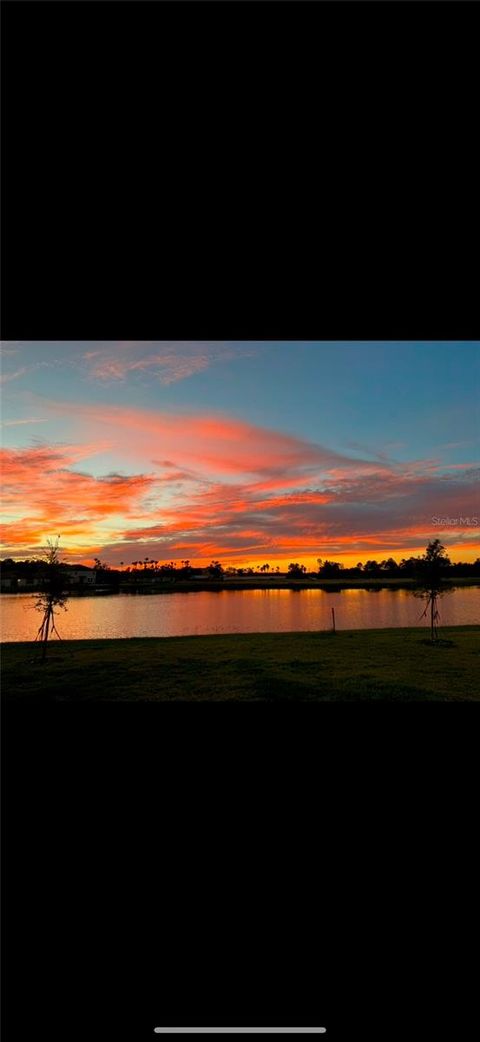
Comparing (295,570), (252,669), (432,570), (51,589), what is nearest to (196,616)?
(295,570)

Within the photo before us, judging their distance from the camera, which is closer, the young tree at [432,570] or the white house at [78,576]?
the white house at [78,576]

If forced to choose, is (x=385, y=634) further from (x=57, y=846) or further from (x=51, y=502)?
(x=57, y=846)

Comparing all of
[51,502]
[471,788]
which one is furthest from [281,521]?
[471,788]

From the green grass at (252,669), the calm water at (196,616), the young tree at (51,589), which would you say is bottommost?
the calm water at (196,616)

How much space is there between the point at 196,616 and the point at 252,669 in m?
11.8

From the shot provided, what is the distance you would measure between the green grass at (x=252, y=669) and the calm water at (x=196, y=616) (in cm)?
337

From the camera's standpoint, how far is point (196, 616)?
19.6 metres

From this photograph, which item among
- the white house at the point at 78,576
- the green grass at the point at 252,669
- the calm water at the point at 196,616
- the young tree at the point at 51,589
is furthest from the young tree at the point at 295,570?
the young tree at the point at 51,589

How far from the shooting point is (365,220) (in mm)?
1514

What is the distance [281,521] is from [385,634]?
14.1 feet

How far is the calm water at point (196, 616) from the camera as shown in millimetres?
15898

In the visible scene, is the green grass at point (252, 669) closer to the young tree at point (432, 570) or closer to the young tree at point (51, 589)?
the young tree at point (51, 589)

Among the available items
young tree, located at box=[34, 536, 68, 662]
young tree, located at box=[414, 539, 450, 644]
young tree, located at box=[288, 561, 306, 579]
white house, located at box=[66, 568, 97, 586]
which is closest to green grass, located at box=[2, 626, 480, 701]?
young tree, located at box=[34, 536, 68, 662]

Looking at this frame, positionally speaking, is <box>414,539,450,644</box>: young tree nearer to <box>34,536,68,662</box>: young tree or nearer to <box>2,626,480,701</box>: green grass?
<box>2,626,480,701</box>: green grass
